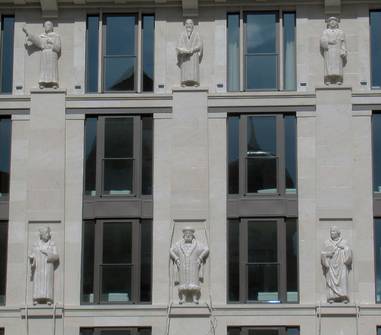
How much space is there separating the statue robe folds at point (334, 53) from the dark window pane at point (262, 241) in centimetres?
494

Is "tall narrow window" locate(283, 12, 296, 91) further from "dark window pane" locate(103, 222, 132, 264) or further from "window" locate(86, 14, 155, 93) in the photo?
"dark window pane" locate(103, 222, 132, 264)

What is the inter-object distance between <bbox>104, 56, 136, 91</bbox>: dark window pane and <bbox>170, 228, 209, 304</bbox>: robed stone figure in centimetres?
515

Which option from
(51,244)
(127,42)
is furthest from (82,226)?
(127,42)

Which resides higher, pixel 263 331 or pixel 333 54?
pixel 333 54

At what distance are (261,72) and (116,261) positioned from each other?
745cm

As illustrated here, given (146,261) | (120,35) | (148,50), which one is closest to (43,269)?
(146,261)

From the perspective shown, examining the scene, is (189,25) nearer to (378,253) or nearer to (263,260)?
(263,260)

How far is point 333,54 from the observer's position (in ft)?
126

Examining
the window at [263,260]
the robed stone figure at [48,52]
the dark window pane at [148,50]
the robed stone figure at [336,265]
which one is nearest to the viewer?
the robed stone figure at [336,265]

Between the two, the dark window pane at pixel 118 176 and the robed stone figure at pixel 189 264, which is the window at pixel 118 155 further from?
the robed stone figure at pixel 189 264

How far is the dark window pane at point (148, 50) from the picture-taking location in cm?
3894

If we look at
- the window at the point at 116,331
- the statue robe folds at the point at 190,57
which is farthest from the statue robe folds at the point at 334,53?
the window at the point at 116,331

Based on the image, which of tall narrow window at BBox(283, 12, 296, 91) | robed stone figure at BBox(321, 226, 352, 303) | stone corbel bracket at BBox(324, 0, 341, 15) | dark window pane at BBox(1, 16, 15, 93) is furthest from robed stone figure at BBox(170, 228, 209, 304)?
stone corbel bracket at BBox(324, 0, 341, 15)

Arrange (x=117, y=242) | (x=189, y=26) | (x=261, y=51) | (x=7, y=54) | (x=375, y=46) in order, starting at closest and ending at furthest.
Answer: (x=117, y=242) → (x=189, y=26) → (x=375, y=46) → (x=261, y=51) → (x=7, y=54)
